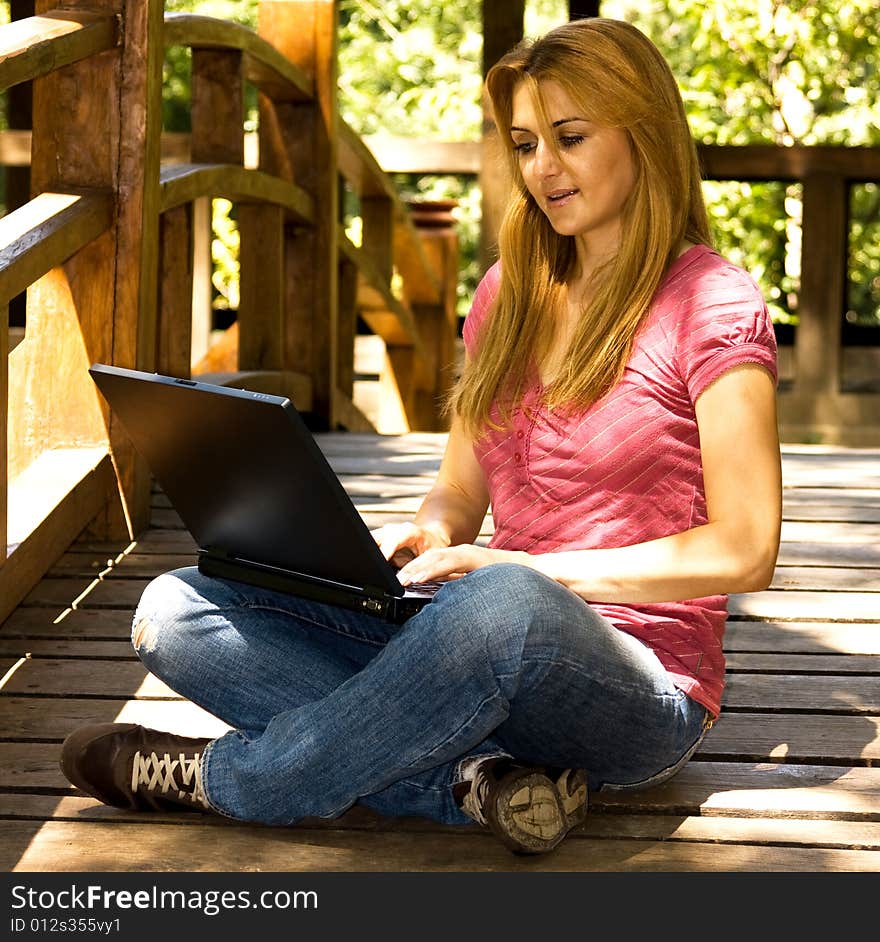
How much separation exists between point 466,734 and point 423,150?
4.72m

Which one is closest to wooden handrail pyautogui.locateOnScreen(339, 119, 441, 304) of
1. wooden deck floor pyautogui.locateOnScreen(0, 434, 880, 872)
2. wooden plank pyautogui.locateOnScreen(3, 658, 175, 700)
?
wooden deck floor pyautogui.locateOnScreen(0, 434, 880, 872)

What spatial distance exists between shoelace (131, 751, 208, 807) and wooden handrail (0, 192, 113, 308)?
0.79 m

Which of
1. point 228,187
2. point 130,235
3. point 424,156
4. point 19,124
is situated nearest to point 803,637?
point 130,235

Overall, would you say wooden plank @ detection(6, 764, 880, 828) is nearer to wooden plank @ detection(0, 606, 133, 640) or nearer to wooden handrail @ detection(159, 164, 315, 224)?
wooden plank @ detection(0, 606, 133, 640)

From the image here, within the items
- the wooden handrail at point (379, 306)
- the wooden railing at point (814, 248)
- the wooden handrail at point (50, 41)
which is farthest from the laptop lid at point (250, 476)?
the wooden railing at point (814, 248)

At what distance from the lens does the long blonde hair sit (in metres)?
2.07

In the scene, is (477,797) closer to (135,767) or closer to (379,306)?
(135,767)

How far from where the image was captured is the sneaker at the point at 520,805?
1927mm

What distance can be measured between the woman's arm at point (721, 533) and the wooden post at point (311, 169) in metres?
2.84

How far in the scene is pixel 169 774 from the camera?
2.09 metres

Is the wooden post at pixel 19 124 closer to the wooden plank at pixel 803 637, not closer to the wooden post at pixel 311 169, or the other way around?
the wooden post at pixel 311 169

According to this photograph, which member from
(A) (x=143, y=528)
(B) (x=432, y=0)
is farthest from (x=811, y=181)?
(B) (x=432, y=0)

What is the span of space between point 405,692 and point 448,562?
0.18m
